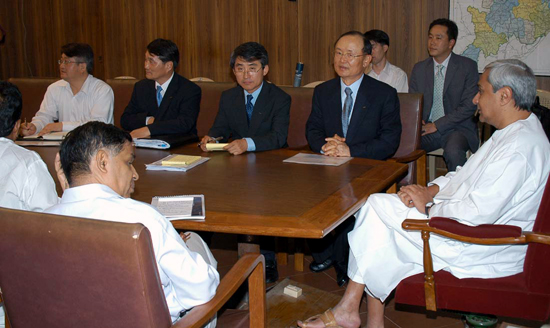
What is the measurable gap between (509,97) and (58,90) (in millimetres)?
3654

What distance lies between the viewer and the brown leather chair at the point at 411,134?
4012mm

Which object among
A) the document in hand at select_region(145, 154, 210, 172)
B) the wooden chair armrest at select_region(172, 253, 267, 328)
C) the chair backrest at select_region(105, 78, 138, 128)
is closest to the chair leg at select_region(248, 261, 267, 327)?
the wooden chair armrest at select_region(172, 253, 267, 328)

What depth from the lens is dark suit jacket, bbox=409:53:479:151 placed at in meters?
4.68

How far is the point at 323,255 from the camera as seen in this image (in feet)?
12.0

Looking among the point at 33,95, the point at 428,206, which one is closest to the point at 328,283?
the point at 428,206

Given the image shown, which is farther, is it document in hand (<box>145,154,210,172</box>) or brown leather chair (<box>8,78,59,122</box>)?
brown leather chair (<box>8,78,59,122</box>)

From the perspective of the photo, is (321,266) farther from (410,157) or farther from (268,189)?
(268,189)

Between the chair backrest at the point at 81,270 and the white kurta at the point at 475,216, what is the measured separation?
1.24 m

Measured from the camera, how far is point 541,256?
2133 mm

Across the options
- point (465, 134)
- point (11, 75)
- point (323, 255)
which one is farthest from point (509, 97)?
point (11, 75)

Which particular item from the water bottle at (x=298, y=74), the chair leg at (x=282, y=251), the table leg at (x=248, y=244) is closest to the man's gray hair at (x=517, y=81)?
the table leg at (x=248, y=244)

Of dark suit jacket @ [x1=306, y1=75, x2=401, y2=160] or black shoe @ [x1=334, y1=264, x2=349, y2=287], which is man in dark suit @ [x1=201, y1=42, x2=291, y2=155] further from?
black shoe @ [x1=334, y1=264, x2=349, y2=287]

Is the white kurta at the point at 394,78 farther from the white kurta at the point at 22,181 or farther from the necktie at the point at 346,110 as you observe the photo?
the white kurta at the point at 22,181

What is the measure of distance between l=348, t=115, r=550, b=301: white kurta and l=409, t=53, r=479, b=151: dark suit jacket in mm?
2146
